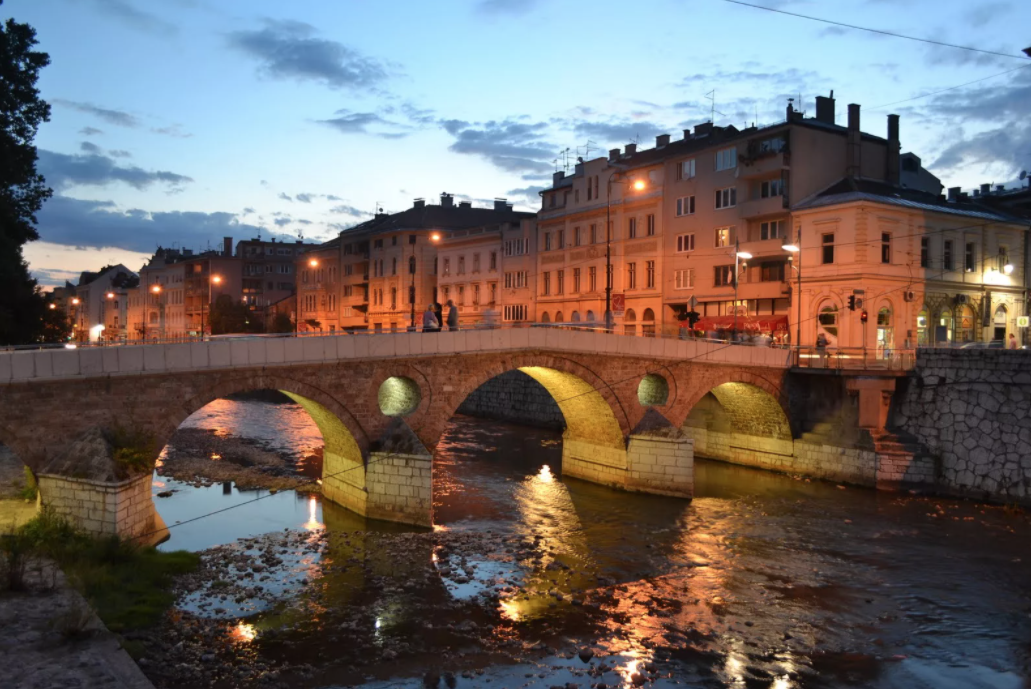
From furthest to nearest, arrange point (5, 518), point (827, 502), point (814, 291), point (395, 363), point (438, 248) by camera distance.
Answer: point (438, 248) → point (814, 291) → point (827, 502) → point (395, 363) → point (5, 518)

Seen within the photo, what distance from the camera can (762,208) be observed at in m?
37.7

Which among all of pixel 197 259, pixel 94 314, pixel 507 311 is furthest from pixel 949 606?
pixel 94 314

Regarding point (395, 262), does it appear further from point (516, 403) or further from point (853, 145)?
point (853, 145)

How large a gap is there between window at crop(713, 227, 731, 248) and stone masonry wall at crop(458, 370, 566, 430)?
36.6ft

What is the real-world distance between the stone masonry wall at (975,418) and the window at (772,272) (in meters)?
10.7

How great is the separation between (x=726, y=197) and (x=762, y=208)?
2.50 meters

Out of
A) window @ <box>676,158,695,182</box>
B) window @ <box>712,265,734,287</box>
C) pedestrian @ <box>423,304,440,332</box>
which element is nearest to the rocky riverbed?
pedestrian @ <box>423,304,440,332</box>

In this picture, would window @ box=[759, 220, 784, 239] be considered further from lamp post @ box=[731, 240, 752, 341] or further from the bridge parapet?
the bridge parapet

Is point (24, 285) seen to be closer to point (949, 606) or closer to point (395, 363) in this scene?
point (395, 363)

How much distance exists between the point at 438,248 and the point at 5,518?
4294 cm

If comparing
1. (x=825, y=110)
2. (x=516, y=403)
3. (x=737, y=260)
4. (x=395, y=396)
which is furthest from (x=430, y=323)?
(x=825, y=110)

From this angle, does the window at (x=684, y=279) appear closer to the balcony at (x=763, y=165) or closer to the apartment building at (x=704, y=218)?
the apartment building at (x=704, y=218)

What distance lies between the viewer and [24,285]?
108ft

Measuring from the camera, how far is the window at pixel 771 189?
3728 centimetres
